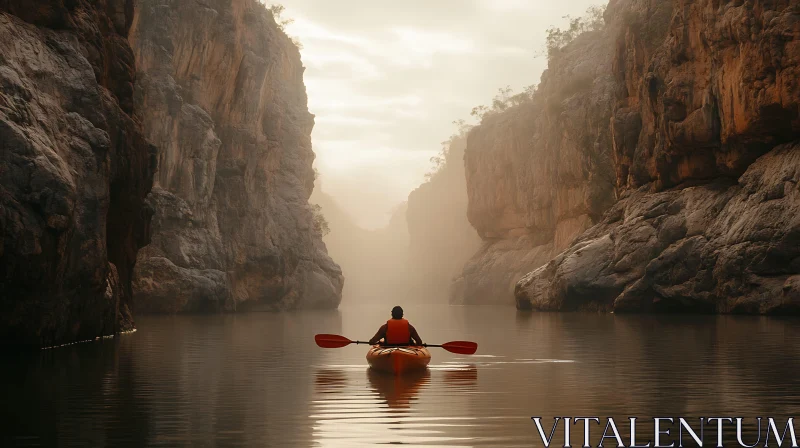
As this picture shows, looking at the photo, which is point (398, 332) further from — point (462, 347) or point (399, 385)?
point (399, 385)

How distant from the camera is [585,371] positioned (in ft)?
53.8

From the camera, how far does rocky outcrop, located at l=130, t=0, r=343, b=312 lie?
51906mm

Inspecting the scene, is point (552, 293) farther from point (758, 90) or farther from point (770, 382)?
point (770, 382)

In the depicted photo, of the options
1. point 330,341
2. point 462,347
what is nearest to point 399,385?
point 462,347

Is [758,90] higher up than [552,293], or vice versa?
[758,90]

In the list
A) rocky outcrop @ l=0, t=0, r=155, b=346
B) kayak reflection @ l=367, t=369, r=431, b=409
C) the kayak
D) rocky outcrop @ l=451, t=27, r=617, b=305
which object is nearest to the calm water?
kayak reflection @ l=367, t=369, r=431, b=409

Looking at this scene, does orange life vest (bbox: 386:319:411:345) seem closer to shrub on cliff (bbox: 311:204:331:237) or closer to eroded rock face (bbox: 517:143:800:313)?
eroded rock face (bbox: 517:143:800:313)

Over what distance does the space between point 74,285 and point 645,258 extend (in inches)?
1238

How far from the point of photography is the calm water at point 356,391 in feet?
31.2

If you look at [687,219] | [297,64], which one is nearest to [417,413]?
[687,219]

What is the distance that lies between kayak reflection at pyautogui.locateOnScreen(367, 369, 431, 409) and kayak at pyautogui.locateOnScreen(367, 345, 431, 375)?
0.11m

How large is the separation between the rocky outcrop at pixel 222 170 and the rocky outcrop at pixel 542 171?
17836 mm

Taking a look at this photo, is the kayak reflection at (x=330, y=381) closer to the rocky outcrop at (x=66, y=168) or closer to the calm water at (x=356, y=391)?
the calm water at (x=356, y=391)

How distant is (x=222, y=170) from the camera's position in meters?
63.0
